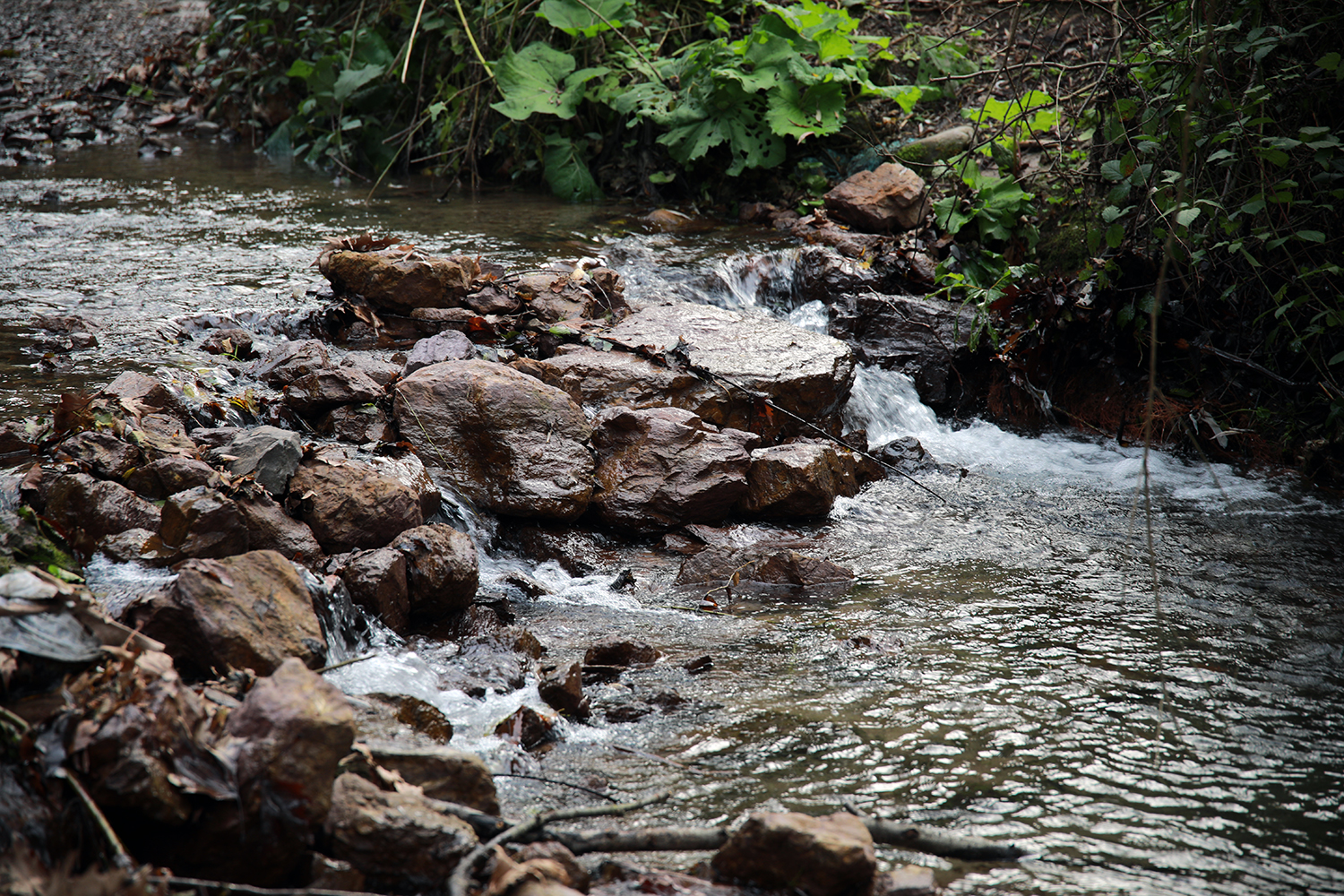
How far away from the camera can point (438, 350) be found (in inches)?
191

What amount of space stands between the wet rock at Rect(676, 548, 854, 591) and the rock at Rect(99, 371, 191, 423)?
215 cm

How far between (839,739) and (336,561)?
1.79 m

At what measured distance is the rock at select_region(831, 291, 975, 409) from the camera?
627 centimetres

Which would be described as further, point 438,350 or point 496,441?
point 438,350

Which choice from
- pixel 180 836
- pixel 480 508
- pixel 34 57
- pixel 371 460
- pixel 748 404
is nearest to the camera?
pixel 180 836

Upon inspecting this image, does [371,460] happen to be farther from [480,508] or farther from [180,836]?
[180,836]

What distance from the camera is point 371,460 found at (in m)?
3.89

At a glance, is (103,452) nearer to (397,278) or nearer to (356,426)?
(356,426)

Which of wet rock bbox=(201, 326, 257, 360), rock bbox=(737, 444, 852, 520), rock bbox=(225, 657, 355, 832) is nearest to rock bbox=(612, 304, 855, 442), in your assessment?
rock bbox=(737, 444, 852, 520)

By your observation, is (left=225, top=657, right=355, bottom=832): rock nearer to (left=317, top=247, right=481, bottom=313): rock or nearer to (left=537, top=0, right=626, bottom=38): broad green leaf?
(left=317, top=247, right=481, bottom=313): rock

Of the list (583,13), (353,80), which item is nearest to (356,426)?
(583,13)

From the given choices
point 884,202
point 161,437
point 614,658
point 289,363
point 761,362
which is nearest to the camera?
point 614,658

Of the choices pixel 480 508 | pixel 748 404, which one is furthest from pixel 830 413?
pixel 480 508

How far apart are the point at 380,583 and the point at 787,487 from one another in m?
2.06
